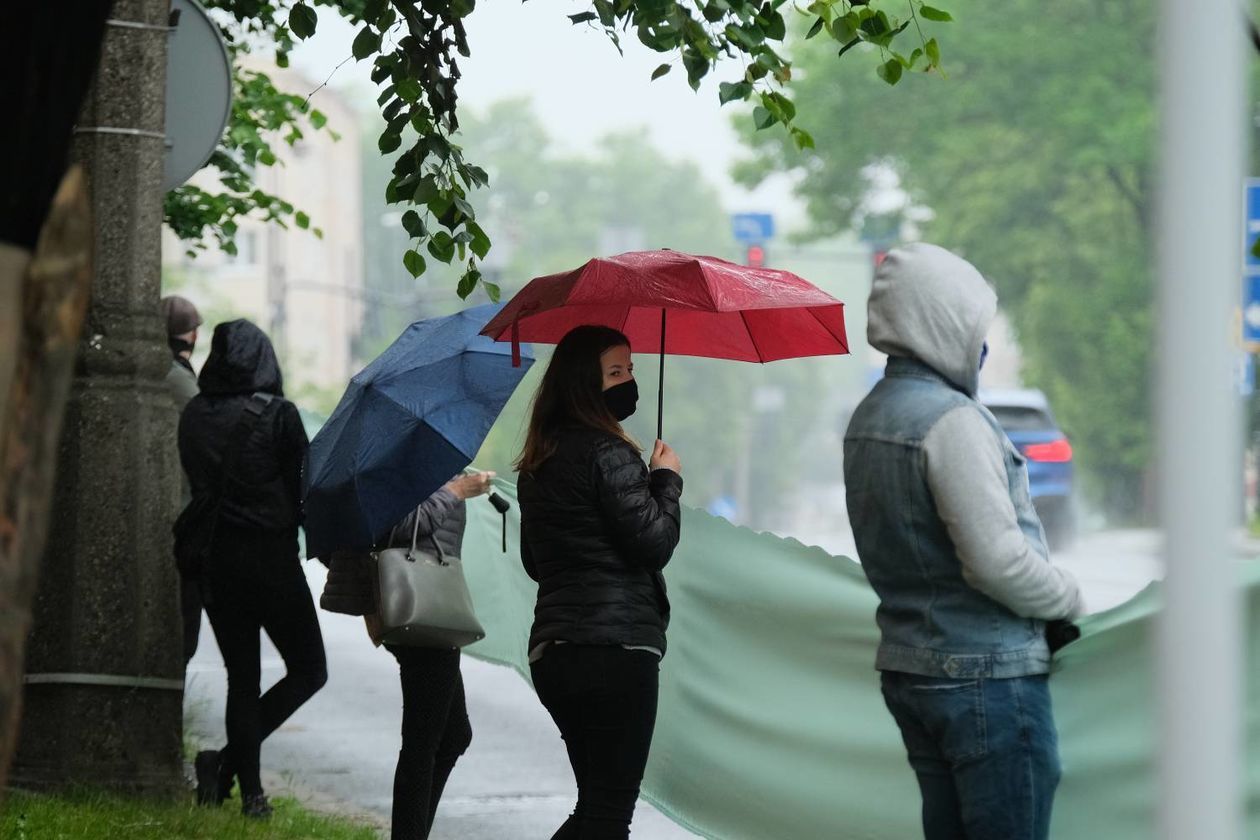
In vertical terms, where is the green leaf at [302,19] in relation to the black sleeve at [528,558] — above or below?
above

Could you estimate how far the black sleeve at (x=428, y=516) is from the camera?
5.81m

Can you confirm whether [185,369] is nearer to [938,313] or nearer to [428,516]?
[428,516]

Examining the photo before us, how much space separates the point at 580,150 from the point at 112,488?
393 feet

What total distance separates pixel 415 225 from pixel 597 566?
2.50m

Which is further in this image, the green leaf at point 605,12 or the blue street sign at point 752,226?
the blue street sign at point 752,226

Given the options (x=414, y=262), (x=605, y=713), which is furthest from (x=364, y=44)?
(x=605, y=713)

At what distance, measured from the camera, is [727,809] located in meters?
6.18

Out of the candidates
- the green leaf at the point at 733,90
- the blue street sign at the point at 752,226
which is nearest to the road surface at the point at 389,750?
the green leaf at the point at 733,90

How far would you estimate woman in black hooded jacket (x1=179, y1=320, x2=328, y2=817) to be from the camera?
6496mm

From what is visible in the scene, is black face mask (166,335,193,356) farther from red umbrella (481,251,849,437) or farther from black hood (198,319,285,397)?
red umbrella (481,251,849,437)

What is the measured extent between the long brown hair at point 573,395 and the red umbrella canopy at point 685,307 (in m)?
0.33

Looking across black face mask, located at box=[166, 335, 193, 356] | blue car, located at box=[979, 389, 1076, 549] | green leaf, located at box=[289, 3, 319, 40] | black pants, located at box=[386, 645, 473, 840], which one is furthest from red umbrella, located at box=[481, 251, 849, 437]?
blue car, located at box=[979, 389, 1076, 549]

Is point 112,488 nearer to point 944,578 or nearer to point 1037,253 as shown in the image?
point 944,578

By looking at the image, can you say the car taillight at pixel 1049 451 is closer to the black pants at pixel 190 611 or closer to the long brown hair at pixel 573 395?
Result: the black pants at pixel 190 611
